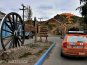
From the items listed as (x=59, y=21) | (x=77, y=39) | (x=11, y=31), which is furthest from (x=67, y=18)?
(x=11, y=31)

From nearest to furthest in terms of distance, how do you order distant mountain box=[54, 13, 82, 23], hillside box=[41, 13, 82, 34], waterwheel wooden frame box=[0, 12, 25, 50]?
1. waterwheel wooden frame box=[0, 12, 25, 50]
2. hillside box=[41, 13, 82, 34]
3. distant mountain box=[54, 13, 82, 23]

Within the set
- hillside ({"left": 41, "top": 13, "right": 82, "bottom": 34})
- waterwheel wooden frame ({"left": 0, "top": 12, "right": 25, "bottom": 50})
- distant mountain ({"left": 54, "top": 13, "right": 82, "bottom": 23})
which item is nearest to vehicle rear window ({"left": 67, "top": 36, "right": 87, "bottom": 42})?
waterwheel wooden frame ({"left": 0, "top": 12, "right": 25, "bottom": 50})

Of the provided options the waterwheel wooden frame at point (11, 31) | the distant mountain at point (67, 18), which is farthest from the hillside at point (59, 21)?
the waterwheel wooden frame at point (11, 31)

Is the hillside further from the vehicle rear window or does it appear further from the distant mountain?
the vehicle rear window

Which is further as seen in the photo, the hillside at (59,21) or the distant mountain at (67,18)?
the distant mountain at (67,18)

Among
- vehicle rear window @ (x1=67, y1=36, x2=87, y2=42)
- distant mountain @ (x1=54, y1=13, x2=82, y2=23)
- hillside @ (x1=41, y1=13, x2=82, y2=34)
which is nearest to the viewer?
vehicle rear window @ (x1=67, y1=36, x2=87, y2=42)

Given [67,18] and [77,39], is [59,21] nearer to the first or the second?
[67,18]

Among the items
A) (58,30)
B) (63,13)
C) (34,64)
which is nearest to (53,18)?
(63,13)

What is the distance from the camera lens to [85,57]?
1628cm

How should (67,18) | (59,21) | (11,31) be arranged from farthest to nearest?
(59,21)
(67,18)
(11,31)

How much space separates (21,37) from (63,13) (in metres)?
72.1

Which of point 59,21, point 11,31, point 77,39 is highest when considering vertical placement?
point 59,21

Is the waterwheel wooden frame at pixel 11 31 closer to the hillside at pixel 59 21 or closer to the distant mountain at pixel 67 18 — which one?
the hillside at pixel 59 21

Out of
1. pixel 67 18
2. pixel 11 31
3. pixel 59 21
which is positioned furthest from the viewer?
pixel 59 21
